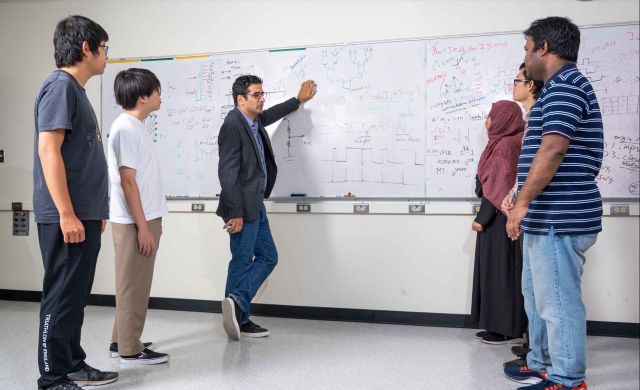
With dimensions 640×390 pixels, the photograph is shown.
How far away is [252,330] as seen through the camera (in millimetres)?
3100

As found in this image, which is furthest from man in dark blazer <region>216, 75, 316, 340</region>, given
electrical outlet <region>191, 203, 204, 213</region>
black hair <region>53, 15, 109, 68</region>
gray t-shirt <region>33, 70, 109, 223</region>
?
black hair <region>53, 15, 109, 68</region>

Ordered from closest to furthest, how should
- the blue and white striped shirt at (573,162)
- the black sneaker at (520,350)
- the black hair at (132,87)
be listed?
the blue and white striped shirt at (573,162)
the black hair at (132,87)
the black sneaker at (520,350)

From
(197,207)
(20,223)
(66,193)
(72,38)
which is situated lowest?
(20,223)

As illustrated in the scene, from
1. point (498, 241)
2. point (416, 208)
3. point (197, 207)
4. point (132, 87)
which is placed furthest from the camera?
point (197, 207)

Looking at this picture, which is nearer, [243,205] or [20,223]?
[243,205]

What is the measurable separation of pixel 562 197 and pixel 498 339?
133 centimetres

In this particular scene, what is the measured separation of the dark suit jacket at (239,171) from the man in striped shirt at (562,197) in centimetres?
151

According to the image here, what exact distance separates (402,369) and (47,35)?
3.55 m

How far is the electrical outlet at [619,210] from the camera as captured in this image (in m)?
3.07

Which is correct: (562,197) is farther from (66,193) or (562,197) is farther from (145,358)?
(145,358)

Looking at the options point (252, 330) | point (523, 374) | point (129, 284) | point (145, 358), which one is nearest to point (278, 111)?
point (252, 330)

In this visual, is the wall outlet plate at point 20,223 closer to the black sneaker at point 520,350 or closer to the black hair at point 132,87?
the black hair at point 132,87

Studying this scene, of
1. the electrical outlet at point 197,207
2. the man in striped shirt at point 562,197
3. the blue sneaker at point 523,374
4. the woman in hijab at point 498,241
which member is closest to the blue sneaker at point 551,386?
the man in striped shirt at point 562,197

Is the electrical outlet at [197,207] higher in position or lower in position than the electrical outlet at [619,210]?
lower
